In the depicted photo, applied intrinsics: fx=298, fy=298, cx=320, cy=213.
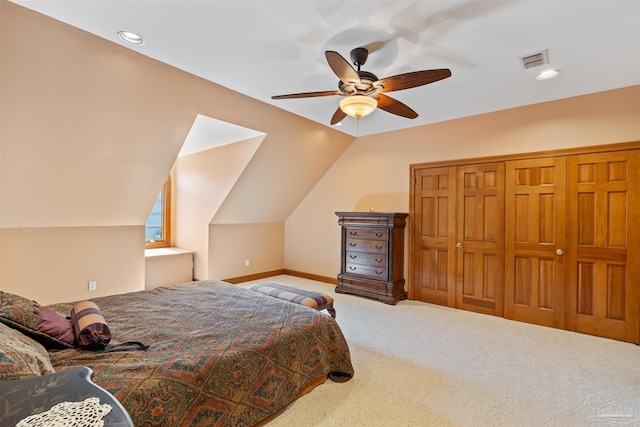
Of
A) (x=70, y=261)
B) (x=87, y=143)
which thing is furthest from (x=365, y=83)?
(x=70, y=261)

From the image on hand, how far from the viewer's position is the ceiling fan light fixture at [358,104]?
236 centimetres

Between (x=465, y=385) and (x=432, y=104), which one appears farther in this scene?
(x=432, y=104)

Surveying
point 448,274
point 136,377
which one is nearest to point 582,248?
point 448,274

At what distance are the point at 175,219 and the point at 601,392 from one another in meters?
6.05

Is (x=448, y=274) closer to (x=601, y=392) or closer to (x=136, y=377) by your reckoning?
(x=601, y=392)

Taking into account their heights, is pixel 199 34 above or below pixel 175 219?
above

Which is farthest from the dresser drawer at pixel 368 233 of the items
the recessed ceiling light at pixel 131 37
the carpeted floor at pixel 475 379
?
the recessed ceiling light at pixel 131 37

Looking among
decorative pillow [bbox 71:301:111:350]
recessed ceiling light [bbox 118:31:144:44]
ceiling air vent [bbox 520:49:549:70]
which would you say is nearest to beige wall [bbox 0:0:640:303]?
recessed ceiling light [bbox 118:31:144:44]

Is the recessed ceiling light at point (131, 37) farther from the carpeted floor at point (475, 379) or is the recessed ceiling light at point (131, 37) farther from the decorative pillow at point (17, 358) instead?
the carpeted floor at point (475, 379)

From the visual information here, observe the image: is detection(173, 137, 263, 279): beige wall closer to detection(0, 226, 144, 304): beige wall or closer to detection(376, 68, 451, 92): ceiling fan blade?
detection(0, 226, 144, 304): beige wall

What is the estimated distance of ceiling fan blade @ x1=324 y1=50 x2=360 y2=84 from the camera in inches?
73.7

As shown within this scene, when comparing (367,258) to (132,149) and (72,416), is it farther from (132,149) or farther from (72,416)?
(72,416)

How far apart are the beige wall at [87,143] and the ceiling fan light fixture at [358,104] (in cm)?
153

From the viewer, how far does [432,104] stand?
12.0ft
